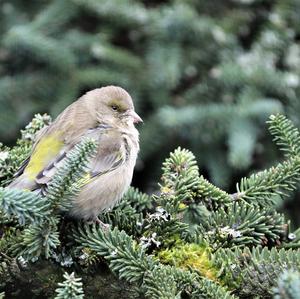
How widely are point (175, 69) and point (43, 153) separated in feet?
5.54

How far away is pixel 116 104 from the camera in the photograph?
4.61m

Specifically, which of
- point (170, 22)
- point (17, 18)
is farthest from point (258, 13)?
point (17, 18)

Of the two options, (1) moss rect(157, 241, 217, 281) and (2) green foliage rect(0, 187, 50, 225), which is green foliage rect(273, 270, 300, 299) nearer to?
(1) moss rect(157, 241, 217, 281)

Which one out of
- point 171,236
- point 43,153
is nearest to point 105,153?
point 43,153

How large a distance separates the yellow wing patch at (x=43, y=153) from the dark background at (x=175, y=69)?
1.23m

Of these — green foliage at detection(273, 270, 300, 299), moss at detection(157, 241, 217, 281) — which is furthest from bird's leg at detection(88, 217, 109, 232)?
green foliage at detection(273, 270, 300, 299)

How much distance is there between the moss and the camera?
2875mm

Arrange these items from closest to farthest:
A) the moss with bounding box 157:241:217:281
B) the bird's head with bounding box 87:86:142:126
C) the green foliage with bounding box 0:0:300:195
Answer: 1. the moss with bounding box 157:241:217:281
2. the bird's head with bounding box 87:86:142:126
3. the green foliage with bounding box 0:0:300:195

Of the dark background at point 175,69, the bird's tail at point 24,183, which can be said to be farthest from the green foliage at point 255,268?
the dark background at point 175,69

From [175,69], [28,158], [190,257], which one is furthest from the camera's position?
[175,69]

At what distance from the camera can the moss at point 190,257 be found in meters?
2.88

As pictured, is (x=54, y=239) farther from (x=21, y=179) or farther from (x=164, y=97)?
(x=164, y=97)

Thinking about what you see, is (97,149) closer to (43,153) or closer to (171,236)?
(43,153)

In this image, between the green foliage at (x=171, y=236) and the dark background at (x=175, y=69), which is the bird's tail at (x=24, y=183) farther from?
the dark background at (x=175, y=69)
